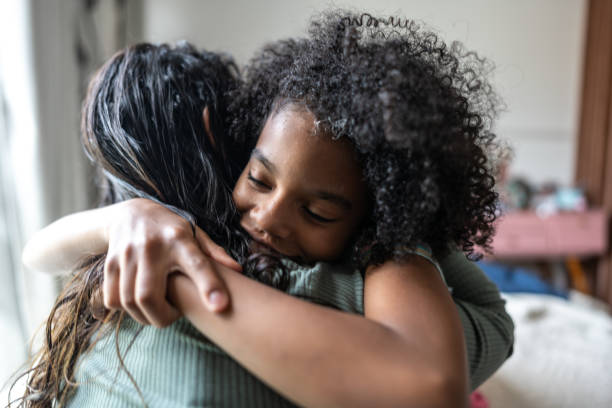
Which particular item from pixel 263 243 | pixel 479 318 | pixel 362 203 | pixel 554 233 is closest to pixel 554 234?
pixel 554 233

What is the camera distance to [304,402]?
1.60 ft

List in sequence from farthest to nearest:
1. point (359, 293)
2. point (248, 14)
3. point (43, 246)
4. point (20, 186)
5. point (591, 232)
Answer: point (248, 14) < point (591, 232) < point (20, 186) < point (43, 246) < point (359, 293)

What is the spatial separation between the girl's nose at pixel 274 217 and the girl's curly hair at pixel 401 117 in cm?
12

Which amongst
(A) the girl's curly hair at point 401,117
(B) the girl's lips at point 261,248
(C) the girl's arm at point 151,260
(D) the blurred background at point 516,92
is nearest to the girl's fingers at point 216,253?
(C) the girl's arm at point 151,260

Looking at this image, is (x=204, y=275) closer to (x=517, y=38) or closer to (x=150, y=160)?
(x=150, y=160)

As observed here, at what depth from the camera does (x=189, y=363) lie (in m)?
0.57

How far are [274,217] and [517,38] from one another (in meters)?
3.63

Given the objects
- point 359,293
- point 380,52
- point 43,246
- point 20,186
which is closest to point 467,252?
point 359,293

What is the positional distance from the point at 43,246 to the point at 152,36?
10.0 feet

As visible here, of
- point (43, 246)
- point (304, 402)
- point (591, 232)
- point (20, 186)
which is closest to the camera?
point (304, 402)

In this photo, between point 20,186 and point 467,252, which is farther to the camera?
point 20,186

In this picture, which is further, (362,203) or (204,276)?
(362,203)

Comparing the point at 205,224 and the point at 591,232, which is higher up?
the point at 205,224

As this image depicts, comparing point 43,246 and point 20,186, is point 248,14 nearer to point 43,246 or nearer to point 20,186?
point 20,186
